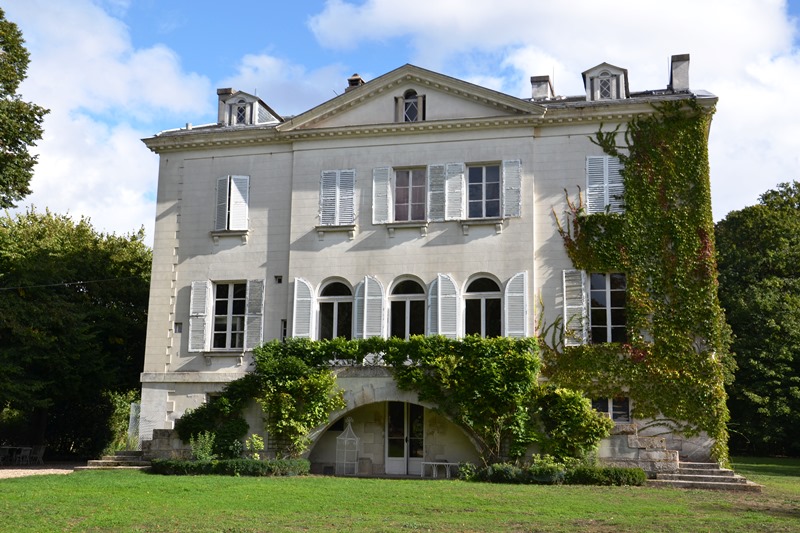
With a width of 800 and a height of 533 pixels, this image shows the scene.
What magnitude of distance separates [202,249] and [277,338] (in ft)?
12.1

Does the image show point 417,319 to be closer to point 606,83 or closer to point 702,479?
point 702,479

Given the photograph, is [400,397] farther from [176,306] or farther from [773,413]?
[773,413]

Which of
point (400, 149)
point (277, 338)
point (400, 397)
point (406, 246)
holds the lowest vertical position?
point (400, 397)

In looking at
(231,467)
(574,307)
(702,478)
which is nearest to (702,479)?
(702,478)

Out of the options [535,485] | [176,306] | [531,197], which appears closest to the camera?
[535,485]

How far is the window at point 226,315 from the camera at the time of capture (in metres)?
25.5

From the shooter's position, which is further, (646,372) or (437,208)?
(437,208)

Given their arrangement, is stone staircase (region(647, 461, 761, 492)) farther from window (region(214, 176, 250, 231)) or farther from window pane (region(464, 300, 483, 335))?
window (region(214, 176, 250, 231))

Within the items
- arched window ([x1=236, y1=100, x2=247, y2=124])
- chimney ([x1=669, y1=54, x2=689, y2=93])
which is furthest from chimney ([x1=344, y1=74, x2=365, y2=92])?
chimney ([x1=669, y1=54, x2=689, y2=93])

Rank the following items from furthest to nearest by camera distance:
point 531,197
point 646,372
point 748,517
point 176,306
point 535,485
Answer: point 176,306, point 531,197, point 646,372, point 535,485, point 748,517

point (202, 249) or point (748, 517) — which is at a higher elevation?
point (202, 249)

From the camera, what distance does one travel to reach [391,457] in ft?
79.2

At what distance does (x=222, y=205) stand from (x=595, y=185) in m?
10.9

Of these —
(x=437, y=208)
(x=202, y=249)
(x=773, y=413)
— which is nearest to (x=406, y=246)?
(x=437, y=208)
